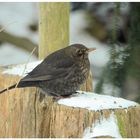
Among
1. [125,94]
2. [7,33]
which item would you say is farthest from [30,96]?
[7,33]

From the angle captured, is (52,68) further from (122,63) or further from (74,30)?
(74,30)

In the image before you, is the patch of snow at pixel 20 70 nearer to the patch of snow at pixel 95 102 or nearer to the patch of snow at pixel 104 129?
the patch of snow at pixel 95 102

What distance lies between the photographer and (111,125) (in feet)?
13.6

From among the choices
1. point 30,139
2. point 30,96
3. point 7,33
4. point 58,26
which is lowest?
point 30,139

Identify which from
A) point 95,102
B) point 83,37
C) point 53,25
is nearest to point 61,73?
point 53,25

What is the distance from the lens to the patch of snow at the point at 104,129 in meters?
4.12

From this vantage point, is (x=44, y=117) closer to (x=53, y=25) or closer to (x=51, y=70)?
(x=51, y=70)

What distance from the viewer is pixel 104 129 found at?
4.12 meters

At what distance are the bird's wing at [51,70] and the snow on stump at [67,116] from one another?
0.47 feet

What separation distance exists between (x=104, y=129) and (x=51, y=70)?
93cm

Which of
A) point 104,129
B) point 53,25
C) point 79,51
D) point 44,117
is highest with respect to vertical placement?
point 53,25

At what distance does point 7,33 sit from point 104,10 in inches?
39.3

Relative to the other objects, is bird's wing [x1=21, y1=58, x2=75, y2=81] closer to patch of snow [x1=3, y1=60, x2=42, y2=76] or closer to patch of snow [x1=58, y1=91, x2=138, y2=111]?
patch of snow [x1=3, y1=60, x2=42, y2=76]

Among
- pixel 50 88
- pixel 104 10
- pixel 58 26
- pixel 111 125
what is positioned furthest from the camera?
pixel 104 10
